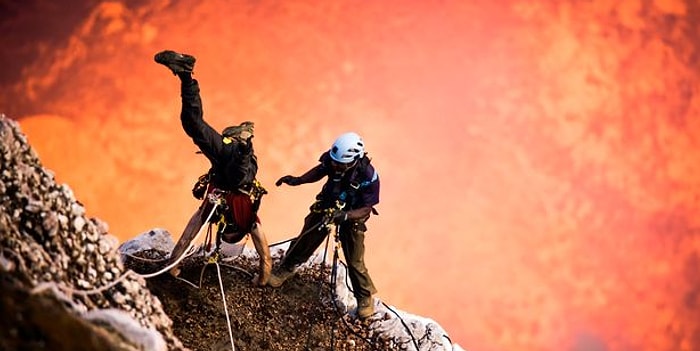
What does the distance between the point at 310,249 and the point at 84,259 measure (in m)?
4.74

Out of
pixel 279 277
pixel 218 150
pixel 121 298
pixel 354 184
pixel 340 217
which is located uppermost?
pixel 354 184

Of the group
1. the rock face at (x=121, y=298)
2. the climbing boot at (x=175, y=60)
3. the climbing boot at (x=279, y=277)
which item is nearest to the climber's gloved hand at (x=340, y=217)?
the rock face at (x=121, y=298)

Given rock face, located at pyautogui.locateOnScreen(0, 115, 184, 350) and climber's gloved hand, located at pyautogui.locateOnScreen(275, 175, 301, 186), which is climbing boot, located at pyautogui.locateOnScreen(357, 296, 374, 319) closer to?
climber's gloved hand, located at pyautogui.locateOnScreen(275, 175, 301, 186)

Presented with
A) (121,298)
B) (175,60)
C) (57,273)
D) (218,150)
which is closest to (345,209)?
(218,150)

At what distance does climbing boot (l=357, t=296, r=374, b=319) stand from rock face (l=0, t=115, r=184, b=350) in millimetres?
4219

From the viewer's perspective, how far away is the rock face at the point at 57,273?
7.17m

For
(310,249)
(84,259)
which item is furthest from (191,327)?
(84,259)

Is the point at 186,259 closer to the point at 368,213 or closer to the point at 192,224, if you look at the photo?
the point at 192,224

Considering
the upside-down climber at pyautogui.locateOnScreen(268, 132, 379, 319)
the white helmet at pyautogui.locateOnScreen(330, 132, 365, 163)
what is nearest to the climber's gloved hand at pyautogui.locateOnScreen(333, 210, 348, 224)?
the upside-down climber at pyautogui.locateOnScreen(268, 132, 379, 319)

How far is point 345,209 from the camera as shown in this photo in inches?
477

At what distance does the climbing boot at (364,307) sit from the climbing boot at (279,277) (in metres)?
1.17

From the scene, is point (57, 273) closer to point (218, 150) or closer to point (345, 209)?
point (218, 150)

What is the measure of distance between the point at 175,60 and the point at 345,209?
336 cm

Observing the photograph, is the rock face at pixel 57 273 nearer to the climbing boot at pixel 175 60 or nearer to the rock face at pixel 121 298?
the rock face at pixel 121 298
